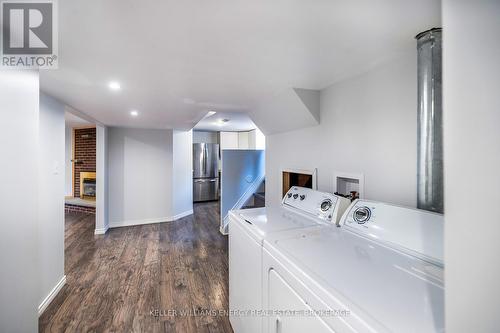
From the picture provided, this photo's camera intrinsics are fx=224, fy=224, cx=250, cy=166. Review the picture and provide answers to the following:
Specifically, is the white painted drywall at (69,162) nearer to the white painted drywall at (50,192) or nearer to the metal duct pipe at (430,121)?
the white painted drywall at (50,192)

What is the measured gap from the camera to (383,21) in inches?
40.1

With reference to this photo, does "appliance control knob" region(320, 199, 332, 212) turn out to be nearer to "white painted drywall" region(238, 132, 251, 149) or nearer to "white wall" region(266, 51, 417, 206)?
"white wall" region(266, 51, 417, 206)

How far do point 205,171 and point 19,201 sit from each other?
525 cm

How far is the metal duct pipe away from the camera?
1066 mm

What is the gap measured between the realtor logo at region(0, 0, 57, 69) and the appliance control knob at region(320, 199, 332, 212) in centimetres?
175

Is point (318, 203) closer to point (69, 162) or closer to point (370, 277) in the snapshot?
point (370, 277)

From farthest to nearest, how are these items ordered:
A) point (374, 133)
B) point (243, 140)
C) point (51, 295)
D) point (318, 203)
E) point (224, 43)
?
point (243, 140) → point (51, 295) → point (318, 203) → point (374, 133) → point (224, 43)

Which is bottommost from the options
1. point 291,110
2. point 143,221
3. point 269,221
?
point 143,221

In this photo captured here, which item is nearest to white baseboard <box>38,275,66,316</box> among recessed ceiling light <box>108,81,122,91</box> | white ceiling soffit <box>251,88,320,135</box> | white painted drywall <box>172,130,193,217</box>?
recessed ceiling light <box>108,81,122,91</box>

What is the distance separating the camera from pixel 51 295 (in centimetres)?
208

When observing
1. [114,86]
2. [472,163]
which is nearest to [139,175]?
[114,86]

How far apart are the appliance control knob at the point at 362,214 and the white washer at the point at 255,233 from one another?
13cm

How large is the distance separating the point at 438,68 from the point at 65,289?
3.46 m

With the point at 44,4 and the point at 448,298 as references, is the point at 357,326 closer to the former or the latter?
the point at 448,298
